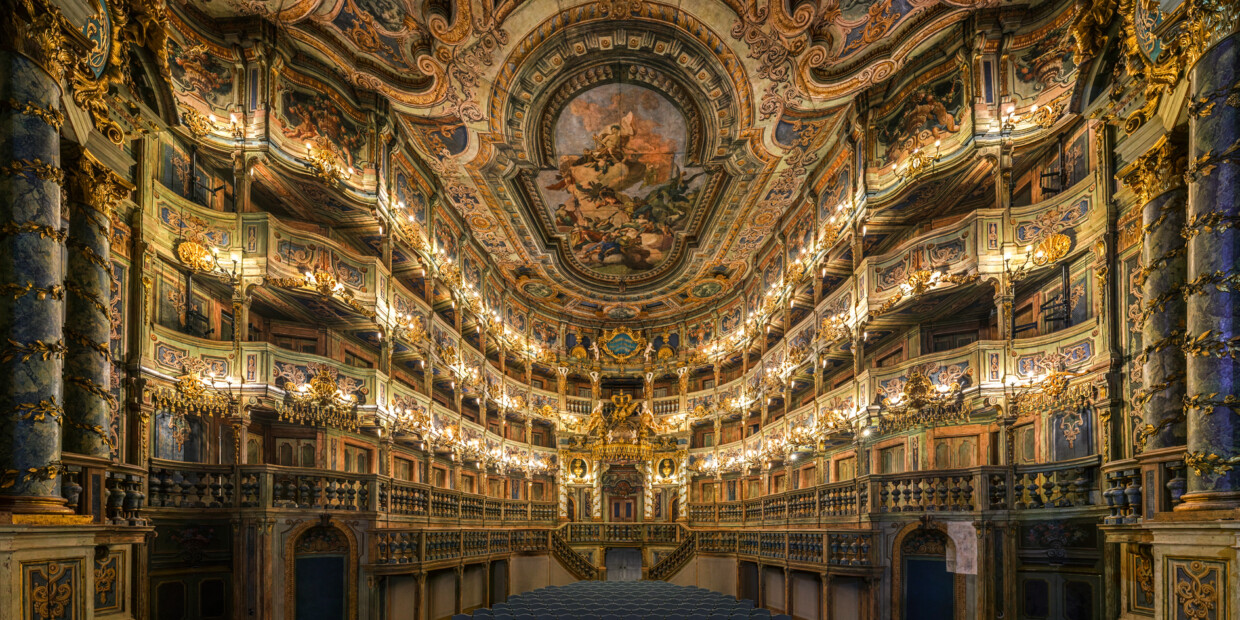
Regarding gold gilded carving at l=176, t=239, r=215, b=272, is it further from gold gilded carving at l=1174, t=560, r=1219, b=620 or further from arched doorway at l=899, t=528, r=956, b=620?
gold gilded carving at l=1174, t=560, r=1219, b=620

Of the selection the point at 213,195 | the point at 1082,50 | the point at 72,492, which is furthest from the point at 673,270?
the point at 72,492

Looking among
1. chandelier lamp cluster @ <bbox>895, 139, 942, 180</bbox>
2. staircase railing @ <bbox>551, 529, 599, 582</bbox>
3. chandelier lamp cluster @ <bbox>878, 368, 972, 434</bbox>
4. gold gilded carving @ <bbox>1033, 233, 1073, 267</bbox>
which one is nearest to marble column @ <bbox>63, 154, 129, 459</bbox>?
chandelier lamp cluster @ <bbox>878, 368, 972, 434</bbox>

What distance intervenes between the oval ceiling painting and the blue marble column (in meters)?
14.1

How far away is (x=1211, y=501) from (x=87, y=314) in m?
11.8

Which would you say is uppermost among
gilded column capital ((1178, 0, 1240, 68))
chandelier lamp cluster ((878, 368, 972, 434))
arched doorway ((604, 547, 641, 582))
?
gilded column capital ((1178, 0, 1240, 68))

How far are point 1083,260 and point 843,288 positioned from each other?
7.50 meters

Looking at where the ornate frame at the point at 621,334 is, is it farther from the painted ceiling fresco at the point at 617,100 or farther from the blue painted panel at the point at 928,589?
the blue painted panel at the point at 928,589

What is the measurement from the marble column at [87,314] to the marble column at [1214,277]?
37.1 feet

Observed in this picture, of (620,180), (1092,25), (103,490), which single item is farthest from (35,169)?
(620,180)

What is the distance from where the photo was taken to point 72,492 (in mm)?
7613

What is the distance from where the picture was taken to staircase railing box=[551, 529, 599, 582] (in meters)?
27.2

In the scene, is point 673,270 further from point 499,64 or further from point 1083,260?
point 1083,260

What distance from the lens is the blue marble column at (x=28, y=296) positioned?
6.65m

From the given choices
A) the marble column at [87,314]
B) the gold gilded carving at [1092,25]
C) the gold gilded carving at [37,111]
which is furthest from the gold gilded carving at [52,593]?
the gold gilded carving at [1092,25]
